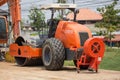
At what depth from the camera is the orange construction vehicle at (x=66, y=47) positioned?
14.7 metres

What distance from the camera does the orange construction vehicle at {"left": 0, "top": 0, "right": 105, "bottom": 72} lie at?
14711mm

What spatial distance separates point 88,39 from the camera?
14.8m

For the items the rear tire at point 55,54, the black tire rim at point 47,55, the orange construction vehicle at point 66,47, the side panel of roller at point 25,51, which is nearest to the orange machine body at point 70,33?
the orange construction vehicle at point 66,47

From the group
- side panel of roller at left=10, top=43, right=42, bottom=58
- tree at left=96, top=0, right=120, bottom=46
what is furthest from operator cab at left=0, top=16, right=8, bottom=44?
tree at left=96, top=0, right=120, bottom=46

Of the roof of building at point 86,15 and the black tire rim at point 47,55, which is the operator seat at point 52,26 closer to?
the black tire rim at point 47,55

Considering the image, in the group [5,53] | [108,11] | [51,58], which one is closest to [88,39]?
[51,58]

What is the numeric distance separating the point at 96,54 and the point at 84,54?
0.46m

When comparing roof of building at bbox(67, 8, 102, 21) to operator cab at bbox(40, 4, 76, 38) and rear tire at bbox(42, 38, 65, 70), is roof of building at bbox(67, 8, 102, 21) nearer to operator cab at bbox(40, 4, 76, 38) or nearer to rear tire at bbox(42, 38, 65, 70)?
operator cab at bbox(40, 4, 76, 38)

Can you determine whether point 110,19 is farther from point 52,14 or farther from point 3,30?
point 52,14

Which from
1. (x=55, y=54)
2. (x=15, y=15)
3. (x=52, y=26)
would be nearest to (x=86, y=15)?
(x=15, y=15)

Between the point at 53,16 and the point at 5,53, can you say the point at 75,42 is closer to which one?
the point at 53,16

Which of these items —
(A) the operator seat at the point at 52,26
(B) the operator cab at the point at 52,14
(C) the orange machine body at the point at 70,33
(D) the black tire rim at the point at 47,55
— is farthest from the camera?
(A) the operator seat at the point at 52,26

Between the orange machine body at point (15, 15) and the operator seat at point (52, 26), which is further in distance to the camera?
the orange machine body at point (15, 15)

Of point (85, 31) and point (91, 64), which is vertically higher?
point (85, 31)
